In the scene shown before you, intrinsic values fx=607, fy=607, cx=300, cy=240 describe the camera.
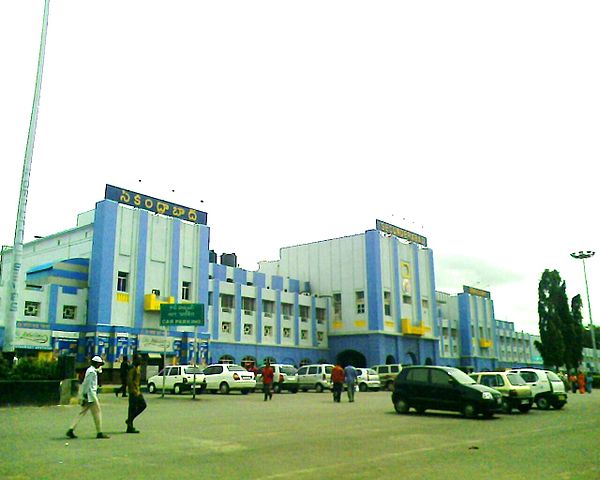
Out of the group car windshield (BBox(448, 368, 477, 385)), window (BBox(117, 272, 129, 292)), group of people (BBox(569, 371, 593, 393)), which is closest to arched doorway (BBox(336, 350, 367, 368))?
group of people (BBox(569, 371, 593, 393))

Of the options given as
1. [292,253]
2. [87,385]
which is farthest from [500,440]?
[292,253]

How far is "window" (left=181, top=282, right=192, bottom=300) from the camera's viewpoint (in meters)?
47.1

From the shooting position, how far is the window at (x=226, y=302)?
50909mm

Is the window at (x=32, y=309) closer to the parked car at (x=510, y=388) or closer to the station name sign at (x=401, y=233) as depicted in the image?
the parked car at (x=510, y=388)

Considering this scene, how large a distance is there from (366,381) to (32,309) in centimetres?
2224

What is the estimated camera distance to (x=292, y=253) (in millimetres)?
64312

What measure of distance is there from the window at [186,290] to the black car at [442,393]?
96.2 feet

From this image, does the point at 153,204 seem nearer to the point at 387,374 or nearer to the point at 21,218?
the point at 387,374

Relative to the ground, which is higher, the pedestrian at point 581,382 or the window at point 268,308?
the window at point 268,308

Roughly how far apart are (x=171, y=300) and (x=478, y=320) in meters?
44.5

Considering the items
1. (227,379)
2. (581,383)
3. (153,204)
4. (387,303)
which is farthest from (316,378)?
(387,303)

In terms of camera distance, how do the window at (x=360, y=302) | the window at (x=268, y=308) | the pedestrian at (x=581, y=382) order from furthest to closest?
the window at (x=360, y=302)
the window at (x=268, y=308)
the pedestrian at (x=581, y=382)

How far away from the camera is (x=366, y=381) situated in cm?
4078

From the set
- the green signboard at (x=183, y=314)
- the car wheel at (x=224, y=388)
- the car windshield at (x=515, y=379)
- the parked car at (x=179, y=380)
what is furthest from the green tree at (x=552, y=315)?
the green signboard at (x=183, y=314)
